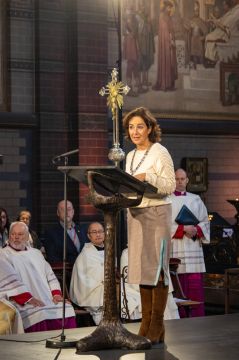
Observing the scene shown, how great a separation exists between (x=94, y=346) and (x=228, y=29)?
12726mm

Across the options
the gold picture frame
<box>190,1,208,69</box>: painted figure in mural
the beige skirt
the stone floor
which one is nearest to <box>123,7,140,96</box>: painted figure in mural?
<box>190,1,208,69</box>: painted figure in mural

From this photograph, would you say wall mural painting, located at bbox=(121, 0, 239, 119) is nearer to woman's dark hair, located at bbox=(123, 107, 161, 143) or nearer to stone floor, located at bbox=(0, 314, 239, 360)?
stone floor, located at bbox=(0, 314, 239, 360)

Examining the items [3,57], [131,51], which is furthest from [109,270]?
[131,51]

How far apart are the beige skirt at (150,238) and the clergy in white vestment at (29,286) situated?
2.85m

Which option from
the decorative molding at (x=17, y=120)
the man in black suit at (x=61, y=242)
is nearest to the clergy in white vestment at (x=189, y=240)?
the man in black suit at (x=61, y=242)

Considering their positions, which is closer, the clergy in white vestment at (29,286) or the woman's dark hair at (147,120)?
the woman's dark hair at (147,120)

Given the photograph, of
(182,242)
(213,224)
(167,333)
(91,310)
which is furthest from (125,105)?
(167,333)

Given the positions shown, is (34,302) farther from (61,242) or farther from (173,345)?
(61,242)

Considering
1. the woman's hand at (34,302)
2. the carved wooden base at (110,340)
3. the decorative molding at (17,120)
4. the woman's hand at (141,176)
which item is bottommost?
the carved wooden base at (110,340)

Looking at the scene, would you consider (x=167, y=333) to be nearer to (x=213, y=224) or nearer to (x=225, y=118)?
(x=213, y=224)

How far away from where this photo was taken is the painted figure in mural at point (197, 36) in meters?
19.1

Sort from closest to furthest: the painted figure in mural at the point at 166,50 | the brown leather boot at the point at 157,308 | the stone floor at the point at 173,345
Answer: the stone floor at the point at 173,345
the brown leather boot at the point at 157,308
the painted figure in mural at the point at 166,50

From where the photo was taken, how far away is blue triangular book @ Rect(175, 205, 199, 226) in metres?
12.8

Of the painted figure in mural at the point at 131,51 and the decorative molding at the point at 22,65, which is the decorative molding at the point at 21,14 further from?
the painted figure in mural at the point at 131,51
